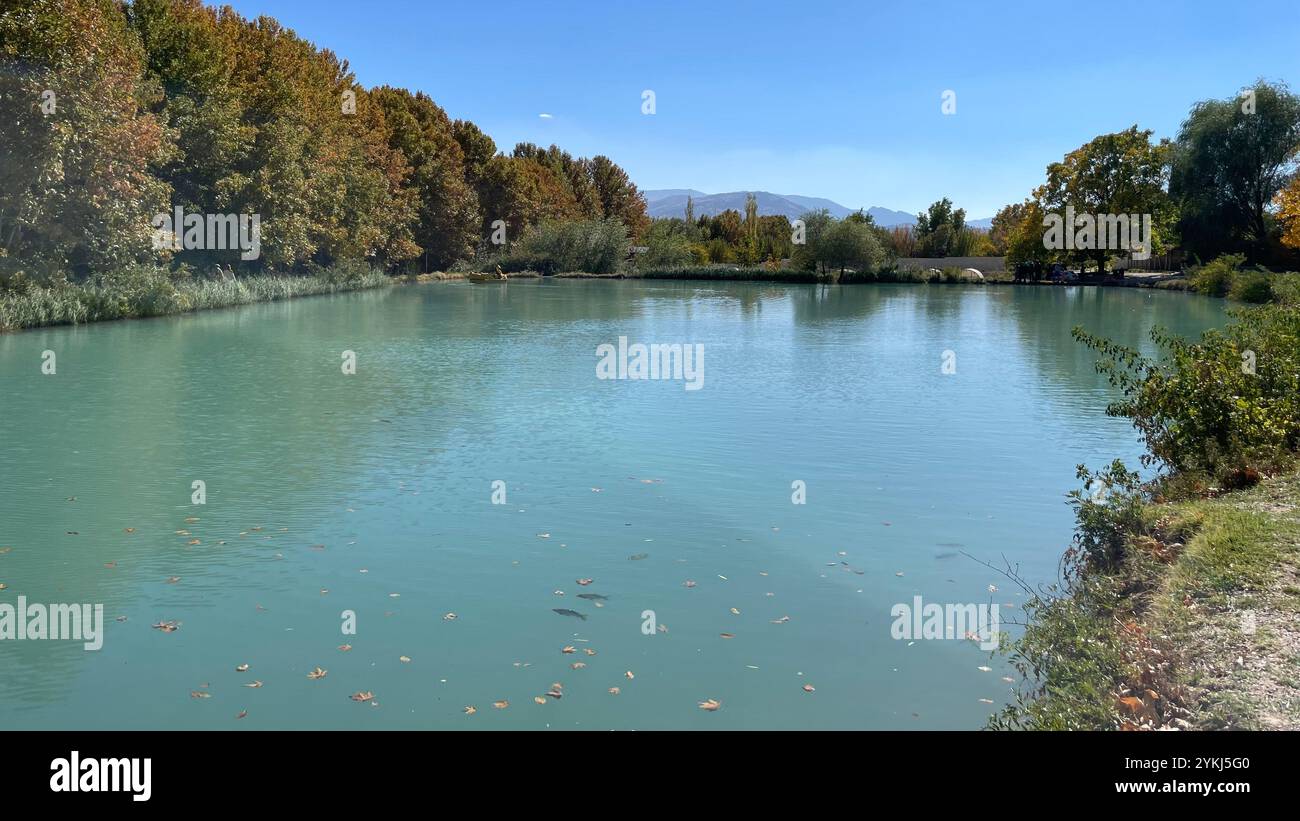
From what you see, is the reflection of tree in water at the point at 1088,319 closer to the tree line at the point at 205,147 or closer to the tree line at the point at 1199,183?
the tree line at the point at 1199,183

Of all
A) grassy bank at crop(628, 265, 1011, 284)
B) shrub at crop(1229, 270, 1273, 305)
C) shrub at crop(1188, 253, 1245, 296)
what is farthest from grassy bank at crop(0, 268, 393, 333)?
shrub at crop(1188, 253, 1245, 296)

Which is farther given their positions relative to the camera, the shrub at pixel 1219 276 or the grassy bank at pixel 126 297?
the shrub at pixel 1219 276

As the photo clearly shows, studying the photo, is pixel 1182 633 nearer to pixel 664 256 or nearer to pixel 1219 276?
pixel 1219 276

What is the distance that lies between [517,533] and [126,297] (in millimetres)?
26151

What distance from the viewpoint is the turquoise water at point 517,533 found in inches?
206

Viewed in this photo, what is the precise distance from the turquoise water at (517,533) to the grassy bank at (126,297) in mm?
6661

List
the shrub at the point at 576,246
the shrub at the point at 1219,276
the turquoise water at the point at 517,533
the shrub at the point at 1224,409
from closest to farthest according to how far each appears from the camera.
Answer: the turquoise water at the point at 517,533 → the shrub at the point at 1224,409 → the shrub at the point at 1219,276 → the shrub at the point at 576,246

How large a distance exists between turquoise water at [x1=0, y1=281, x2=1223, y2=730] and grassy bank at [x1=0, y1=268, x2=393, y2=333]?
21.9 ft

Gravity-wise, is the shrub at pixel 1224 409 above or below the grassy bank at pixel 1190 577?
above

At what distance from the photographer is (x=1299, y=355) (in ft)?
31.3

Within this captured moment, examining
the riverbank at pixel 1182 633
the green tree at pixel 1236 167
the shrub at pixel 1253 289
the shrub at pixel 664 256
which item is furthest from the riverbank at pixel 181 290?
the riverbank at pixel 1182 633

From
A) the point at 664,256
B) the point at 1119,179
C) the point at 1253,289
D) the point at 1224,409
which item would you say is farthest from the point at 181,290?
the point at 1119,179

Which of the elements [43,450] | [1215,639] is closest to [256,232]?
[43,450]
